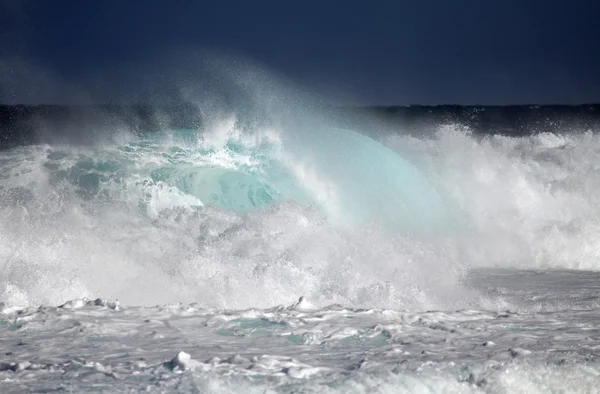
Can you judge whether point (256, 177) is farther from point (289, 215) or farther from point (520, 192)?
point (520, 192)

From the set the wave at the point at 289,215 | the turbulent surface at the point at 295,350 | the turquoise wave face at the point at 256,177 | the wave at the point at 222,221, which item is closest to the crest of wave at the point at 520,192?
the wave at the point at 289,215

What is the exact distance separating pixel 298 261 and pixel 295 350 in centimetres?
362

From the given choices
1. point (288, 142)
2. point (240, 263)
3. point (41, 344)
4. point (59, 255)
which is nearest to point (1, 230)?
point (59, 255)

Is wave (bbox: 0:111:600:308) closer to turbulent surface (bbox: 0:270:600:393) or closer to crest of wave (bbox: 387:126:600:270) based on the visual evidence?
crest of wave (bbox: 387:126:600:270)

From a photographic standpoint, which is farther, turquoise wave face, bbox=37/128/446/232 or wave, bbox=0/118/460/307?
turquoise wave face, bbox=37/128/446/232

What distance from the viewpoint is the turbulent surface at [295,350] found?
3.60 meters

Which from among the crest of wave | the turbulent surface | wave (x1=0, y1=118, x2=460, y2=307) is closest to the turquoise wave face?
wave (x1=0, y1=118, x2=460, y2=307)

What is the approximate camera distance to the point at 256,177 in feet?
42.8

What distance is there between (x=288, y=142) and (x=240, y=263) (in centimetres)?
622

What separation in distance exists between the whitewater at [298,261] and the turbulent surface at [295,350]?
0.06 ft

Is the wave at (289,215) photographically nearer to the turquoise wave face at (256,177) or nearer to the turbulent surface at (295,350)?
the turquoise wave face at (256,177)

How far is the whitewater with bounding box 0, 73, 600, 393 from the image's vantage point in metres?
3.83

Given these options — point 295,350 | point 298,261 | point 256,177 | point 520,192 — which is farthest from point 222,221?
point 520,192

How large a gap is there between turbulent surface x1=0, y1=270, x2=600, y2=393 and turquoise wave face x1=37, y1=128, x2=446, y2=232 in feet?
22.7
